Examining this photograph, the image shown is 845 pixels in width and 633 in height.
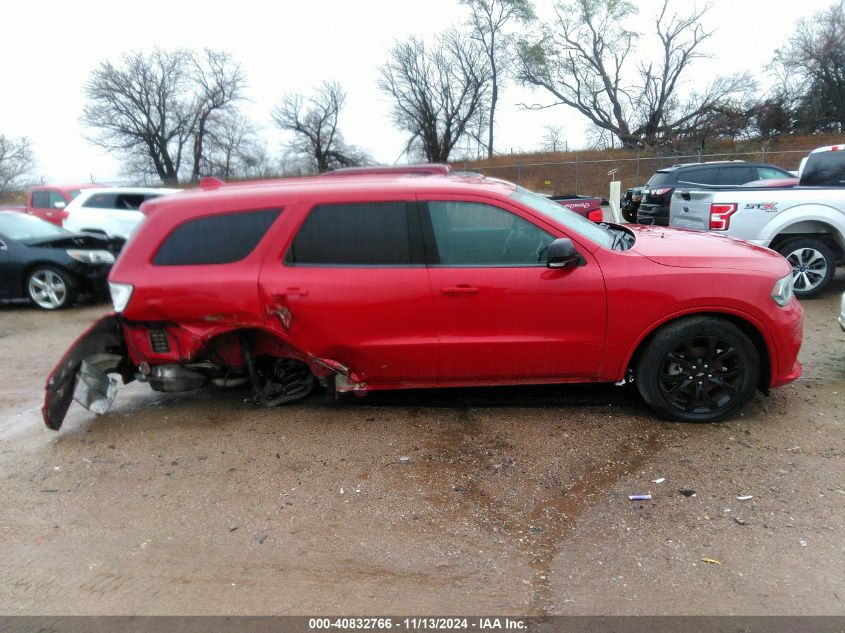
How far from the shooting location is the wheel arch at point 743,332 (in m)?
3.66

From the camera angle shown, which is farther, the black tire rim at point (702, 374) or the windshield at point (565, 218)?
the windshield at point (565, 218)

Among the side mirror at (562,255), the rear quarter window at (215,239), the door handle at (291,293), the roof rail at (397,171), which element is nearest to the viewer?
the side mirror at (562,255)

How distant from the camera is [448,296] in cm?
367

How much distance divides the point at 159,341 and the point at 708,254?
12.4 feet

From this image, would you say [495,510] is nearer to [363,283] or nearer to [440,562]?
[440,562]

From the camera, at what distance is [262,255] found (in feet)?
12.5

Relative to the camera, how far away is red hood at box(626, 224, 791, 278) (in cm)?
364

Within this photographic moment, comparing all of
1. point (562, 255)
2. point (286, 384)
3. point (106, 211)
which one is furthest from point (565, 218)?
point (106, 211)

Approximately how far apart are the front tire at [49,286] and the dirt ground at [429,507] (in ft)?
15.4

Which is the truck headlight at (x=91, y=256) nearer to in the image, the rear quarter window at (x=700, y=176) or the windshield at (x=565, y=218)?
the windshield at (x=565, y=218)

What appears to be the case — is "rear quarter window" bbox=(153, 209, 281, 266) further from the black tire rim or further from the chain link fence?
the chain link fence

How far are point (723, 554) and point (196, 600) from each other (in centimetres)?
240

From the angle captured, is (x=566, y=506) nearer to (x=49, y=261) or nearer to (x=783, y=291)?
(x=783, y=291)

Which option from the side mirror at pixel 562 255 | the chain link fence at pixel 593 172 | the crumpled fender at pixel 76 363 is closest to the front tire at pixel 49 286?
the crumpled fender at pixel 76 363
